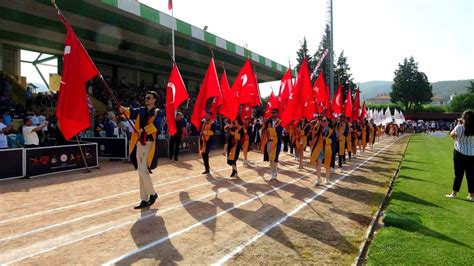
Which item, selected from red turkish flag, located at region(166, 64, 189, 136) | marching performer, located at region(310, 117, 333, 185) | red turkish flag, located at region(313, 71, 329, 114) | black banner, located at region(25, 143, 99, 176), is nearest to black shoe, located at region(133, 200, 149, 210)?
red turkish flag, located at region(166, 64, 189, 136)

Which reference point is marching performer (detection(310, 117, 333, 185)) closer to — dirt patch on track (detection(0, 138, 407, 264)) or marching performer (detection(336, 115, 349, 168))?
dirt patch on track (detection(0, 138, 407, 264))

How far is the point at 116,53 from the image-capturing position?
29.5 meters

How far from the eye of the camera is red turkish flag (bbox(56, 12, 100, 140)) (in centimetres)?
707

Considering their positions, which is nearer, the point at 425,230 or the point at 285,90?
the point at 425,230

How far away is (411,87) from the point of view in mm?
96875

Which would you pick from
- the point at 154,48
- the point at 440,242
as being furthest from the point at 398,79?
the point at 440,242

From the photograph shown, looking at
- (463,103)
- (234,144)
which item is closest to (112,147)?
(234,144)

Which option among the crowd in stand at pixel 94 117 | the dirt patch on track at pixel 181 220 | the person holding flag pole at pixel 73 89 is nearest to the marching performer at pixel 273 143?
the dirt patch on track at pixel 181 220

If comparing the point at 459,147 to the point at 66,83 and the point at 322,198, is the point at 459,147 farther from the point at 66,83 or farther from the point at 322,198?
the point at 66,83

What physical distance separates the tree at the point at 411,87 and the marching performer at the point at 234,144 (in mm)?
92719

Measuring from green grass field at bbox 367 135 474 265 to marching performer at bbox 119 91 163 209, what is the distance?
4136 mm

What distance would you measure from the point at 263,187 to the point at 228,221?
11.6 feet

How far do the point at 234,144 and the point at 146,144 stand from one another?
4475 mm

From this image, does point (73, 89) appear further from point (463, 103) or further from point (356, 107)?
point (463, 103)
